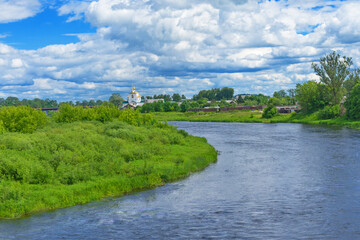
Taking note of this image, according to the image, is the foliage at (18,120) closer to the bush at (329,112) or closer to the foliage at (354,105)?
the foliage at (354,105)

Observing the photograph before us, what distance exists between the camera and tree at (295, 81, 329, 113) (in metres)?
106

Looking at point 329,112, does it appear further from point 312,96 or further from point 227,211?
point 227,211

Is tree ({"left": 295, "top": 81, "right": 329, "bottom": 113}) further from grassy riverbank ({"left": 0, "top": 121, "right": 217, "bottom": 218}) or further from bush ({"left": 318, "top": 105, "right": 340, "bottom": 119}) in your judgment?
grassy riverbank ({"left": 0, "top": 121, "right": 217, "bottom": 218})

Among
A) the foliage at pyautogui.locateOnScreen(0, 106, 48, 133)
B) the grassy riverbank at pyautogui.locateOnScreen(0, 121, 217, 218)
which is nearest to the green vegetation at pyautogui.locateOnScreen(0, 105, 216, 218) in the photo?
the grassy riverbank at pyautogui.locateOnScreen(0, 121, 217, 218)

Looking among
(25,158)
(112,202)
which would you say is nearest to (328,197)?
(112,202)

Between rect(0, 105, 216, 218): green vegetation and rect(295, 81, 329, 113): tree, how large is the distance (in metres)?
73.8

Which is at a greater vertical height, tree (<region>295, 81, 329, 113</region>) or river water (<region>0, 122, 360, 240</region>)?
tree (<region>295, 81, 329, 113</region>)

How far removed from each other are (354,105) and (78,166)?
253 ft

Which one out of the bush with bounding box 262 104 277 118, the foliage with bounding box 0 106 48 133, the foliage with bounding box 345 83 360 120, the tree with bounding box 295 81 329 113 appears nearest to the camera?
the foliage with bounding box 0 106 48 133

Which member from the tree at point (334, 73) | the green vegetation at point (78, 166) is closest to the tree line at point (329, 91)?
the tree at point (334, 73)

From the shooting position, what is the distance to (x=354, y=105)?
3388 inches

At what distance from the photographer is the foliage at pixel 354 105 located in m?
84.8

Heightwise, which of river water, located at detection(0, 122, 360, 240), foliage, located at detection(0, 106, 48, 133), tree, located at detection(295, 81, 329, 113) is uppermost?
tree, located at detection(295, 81, 329, 113)

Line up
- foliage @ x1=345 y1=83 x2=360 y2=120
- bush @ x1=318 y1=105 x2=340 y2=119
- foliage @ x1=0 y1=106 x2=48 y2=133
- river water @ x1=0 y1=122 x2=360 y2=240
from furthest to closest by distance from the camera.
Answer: bush @ x1=318 y1=105 x2=340 y2=119, foliage @ x1=345 y1=83 x2=360 y2=120, foliage @ x1=0 y1=106 x2=48 y2=133, river water @ x1=0 y1=122 x2=360 y2=240
